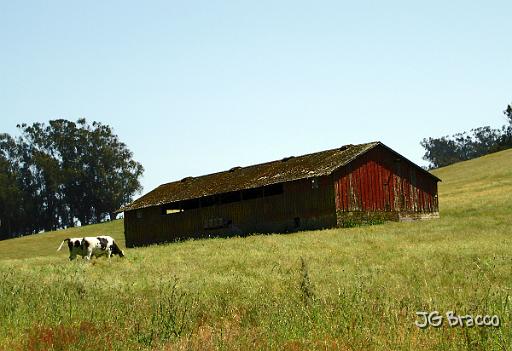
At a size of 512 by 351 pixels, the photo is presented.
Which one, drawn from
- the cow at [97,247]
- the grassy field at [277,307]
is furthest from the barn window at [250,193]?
the grassy field at [277,307]

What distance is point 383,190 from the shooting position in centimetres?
4591

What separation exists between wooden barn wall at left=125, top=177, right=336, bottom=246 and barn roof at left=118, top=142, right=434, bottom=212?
0.93 m

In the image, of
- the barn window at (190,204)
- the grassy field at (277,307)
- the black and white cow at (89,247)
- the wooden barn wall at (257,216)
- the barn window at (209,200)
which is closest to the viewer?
the grassy field at (277,307)

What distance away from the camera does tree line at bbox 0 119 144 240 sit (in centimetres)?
10775

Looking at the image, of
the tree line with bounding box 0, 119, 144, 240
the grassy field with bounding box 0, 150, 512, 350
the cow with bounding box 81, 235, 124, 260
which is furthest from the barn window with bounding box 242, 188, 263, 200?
the tree line with bounding box 0, 119, 144, 240

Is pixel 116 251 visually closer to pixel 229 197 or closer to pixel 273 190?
pixel 273 190

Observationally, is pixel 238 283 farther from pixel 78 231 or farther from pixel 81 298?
pixel 78 231

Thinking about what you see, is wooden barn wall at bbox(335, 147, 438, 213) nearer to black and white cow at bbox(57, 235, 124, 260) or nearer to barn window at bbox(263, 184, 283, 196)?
barn window at bbox(263, 184, 283, 196)

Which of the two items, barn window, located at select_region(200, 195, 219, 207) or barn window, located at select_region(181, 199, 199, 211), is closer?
barn window, located at select_region(200, 195, 219, 207)

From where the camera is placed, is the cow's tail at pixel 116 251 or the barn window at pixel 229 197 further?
the barn window at pixel 229 197

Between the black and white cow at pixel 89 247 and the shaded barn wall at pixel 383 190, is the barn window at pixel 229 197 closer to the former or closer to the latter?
the shaded barn wall at pixel 383 190

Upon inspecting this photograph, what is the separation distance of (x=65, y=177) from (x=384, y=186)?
7272 cm

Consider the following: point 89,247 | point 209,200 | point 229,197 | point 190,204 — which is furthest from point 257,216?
point 89,247

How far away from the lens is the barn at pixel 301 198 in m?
43.1
